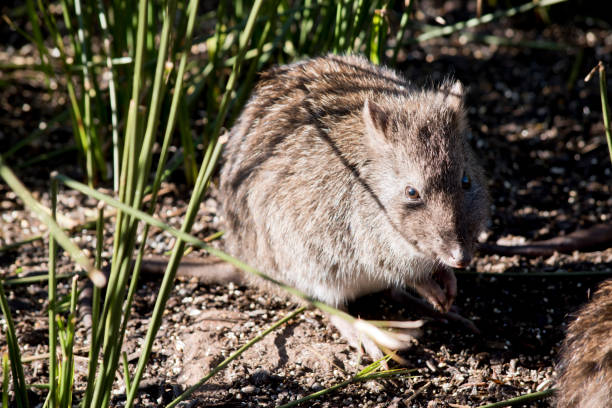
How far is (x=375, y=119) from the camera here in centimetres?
321

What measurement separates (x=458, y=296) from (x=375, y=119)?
121cm

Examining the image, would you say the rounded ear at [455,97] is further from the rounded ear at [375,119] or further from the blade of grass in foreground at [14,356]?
the blade of grass in foreground at [14,356]

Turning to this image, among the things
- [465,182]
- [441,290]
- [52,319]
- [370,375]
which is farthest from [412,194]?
[52,319]

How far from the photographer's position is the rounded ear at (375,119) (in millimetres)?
3209

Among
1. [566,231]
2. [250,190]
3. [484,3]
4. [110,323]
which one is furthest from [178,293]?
[484,3]

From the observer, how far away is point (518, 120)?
5.15m

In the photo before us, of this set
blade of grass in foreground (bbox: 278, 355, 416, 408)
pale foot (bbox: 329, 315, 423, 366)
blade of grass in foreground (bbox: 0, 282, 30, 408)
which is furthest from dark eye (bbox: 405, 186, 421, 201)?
blade of grass in foreground (bbox: 0, 282, 30, 408)

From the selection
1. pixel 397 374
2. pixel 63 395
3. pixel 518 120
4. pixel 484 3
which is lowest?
pixel 397 374

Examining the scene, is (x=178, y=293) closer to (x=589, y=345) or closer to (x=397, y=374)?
(x=397, y=374)

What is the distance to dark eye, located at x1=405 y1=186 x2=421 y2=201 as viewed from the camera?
10.1 ft

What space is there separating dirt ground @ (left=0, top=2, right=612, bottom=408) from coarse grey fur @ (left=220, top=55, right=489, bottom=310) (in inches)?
12.3

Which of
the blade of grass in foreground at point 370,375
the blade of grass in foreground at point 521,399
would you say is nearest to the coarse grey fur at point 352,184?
the blade of grass in foreground at point 370,375

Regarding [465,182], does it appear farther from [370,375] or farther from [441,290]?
[370,375]

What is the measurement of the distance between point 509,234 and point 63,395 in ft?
9.37
